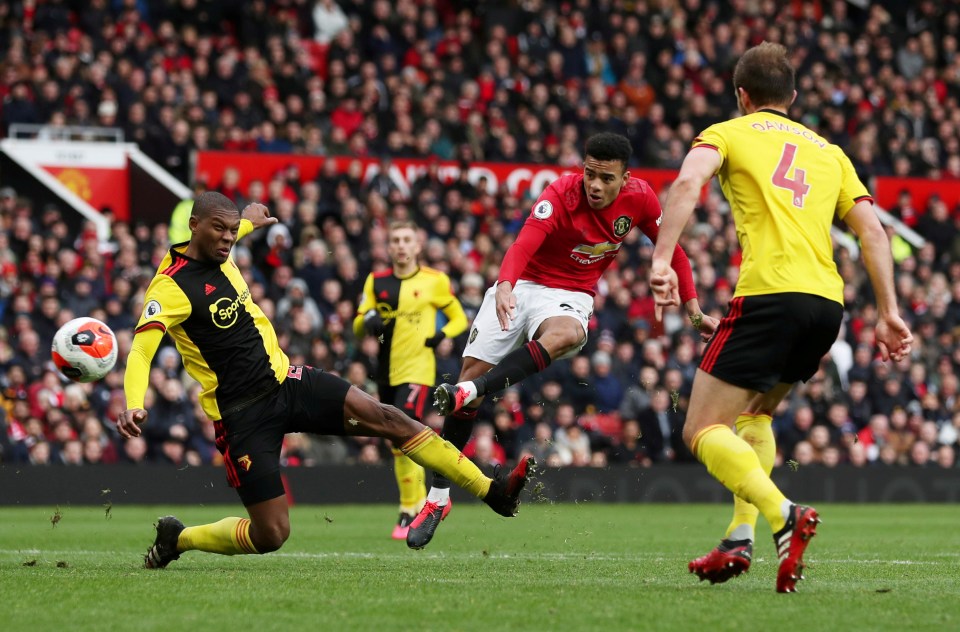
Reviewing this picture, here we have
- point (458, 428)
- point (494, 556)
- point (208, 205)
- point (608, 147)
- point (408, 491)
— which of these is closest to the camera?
point (208, 205)

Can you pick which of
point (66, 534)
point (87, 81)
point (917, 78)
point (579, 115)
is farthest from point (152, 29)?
point (917, 78)

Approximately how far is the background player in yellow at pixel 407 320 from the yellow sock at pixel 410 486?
328 millimetres

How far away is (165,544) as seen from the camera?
829cm

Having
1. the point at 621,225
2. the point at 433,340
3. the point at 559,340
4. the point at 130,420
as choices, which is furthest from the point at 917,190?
the point at 130,420

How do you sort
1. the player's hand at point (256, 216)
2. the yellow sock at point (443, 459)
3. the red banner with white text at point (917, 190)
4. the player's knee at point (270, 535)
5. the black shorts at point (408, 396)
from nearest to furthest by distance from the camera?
the player's knee at point (270, 535) < the yellow sock at point (443, 459) < the player's hand at point (256, 216) < the black shorts at point (408, 396) < the red banner with white text at point (917, 190)

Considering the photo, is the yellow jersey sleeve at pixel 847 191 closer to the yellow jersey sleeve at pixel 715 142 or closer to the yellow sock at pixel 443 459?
the yellow jersey sleeve at pixel 715 142

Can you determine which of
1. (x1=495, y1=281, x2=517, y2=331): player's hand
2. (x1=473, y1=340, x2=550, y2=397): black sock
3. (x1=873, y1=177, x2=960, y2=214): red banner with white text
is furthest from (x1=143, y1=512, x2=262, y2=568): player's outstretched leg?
(x1=873, y1=177, x2=960, y2=214): red banner with white text

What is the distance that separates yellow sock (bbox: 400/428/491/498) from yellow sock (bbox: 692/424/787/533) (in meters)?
2.02

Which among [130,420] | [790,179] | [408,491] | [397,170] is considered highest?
[790,179]

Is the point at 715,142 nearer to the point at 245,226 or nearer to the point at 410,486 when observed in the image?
the point at 245,226

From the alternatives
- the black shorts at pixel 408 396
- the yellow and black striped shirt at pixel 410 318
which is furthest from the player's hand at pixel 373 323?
the black shorts at pixel 408 396

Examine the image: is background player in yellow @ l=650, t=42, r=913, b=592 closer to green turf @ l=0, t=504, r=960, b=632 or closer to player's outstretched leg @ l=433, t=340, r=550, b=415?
green turf @ l=0, t=504, r=960, b=632

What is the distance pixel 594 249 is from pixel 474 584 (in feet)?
10.4

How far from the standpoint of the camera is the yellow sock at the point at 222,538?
8133 millimetres
